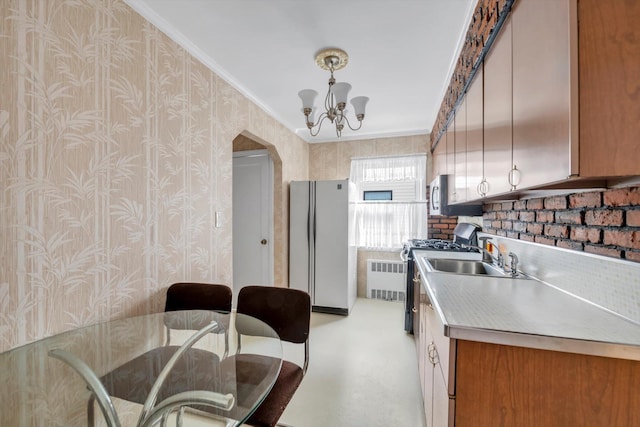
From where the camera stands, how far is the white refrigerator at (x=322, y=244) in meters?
3.38

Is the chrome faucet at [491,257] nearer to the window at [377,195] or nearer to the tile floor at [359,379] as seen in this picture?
the tile floor at [359,379]

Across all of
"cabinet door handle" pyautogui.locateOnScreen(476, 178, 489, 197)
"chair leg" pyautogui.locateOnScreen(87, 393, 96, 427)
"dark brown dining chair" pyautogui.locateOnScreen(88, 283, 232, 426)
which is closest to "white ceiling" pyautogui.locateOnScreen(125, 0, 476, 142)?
"cabinet door handle" pyautogui.locateOnScreen(476, 178, 489, 197)

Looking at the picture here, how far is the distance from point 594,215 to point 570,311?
441mm

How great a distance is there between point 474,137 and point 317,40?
1.30 metres

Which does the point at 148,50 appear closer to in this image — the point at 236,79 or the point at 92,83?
the point at 92,83

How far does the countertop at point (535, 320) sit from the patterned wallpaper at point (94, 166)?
5.44ft

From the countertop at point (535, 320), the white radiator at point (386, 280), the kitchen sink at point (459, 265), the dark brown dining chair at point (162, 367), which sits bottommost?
the white radiator at point (386, 280)

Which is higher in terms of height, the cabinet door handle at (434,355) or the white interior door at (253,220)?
the white interior door at (253,220)

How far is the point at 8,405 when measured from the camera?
0.89 metres

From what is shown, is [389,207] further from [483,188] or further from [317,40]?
[317,40]

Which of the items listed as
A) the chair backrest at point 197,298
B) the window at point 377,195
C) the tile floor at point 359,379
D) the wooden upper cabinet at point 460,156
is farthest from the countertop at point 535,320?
the window at point 377,195

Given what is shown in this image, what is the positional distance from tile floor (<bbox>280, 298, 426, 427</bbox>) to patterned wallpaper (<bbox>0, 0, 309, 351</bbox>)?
1.24 meters

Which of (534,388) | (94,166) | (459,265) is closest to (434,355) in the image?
(534,388)

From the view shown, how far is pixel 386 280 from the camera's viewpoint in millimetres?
3842
